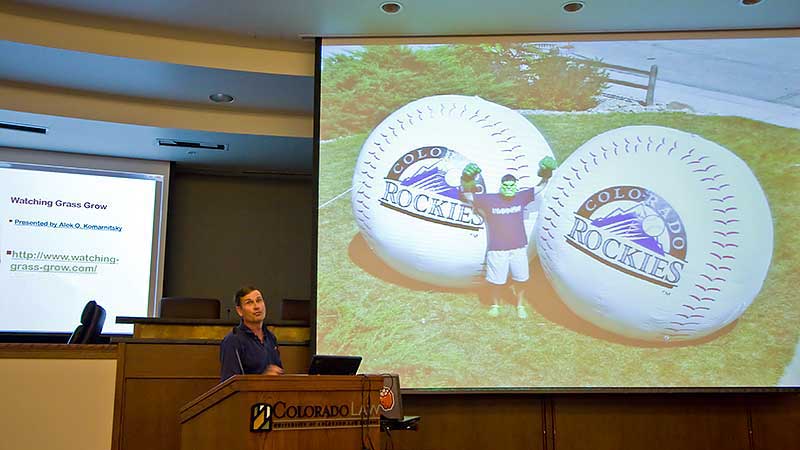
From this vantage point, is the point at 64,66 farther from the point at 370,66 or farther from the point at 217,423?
the point at 217,423

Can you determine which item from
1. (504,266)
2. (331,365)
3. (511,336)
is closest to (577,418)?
(511,336)

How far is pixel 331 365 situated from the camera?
379 centimetres

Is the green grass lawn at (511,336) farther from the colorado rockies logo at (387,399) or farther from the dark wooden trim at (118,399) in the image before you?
the dark wooden trim at (118,399)

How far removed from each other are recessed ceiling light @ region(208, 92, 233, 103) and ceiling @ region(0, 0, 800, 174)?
82mm

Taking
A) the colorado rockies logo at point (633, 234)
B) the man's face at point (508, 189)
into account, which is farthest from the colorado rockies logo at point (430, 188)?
the colorado rockies logo at point (633, 234)

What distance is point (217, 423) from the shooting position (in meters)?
3.31

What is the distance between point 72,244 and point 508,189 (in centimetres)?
461

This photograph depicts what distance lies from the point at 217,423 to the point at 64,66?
4.31 metres

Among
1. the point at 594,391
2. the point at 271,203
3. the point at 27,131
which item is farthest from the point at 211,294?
the point at 594,391

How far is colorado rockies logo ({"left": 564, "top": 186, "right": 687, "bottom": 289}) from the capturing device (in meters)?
5.72

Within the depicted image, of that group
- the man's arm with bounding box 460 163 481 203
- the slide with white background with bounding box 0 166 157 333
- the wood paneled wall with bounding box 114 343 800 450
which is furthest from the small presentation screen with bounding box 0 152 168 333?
the man's arm with bounding box 460 163 481 203

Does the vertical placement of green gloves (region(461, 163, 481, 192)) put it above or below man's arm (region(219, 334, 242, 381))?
above

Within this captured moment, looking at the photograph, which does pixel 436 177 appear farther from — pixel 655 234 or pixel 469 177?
pixel 655 234

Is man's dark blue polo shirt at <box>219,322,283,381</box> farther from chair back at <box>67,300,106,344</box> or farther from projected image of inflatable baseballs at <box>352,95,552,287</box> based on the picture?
chair back at <box>67,300,106,344</box>
